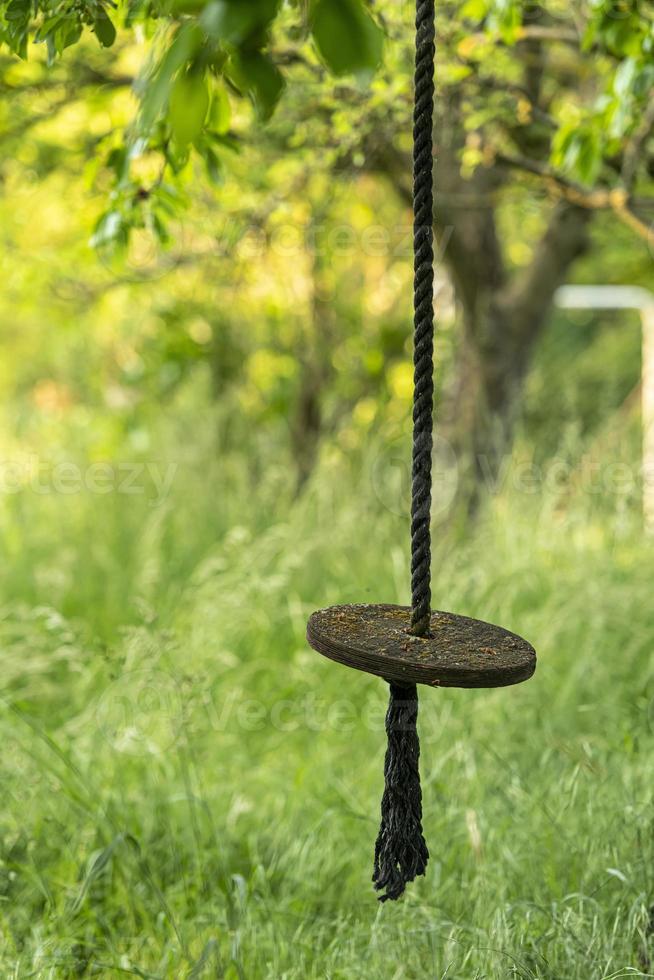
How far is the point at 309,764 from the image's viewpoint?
2666mm

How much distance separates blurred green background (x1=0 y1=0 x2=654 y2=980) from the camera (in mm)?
1806

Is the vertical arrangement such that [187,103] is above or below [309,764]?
above

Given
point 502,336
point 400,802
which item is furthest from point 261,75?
point 502,336

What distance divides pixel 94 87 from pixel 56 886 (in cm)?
307

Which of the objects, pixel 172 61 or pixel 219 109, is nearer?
pixel 172 61

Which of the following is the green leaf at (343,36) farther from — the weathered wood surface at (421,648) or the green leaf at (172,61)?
the weathered wood surface at (421,648)

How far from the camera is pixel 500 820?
7.38 feet

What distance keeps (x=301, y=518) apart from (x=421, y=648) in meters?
3.08

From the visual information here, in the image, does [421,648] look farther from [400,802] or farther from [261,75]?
[261,75]

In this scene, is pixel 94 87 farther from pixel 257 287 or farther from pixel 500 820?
pixel 500 820

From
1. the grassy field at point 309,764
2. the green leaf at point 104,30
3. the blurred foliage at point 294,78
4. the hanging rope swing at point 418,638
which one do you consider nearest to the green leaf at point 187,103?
the blurred foliage at point 294,78

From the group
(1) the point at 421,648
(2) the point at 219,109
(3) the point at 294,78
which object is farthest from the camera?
(3) the point at 294,78

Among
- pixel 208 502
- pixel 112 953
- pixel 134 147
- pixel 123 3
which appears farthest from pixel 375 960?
pixel 208 502

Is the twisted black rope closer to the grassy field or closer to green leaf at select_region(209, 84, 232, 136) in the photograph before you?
green leaf at select_region(209, 84, 232, 136)
